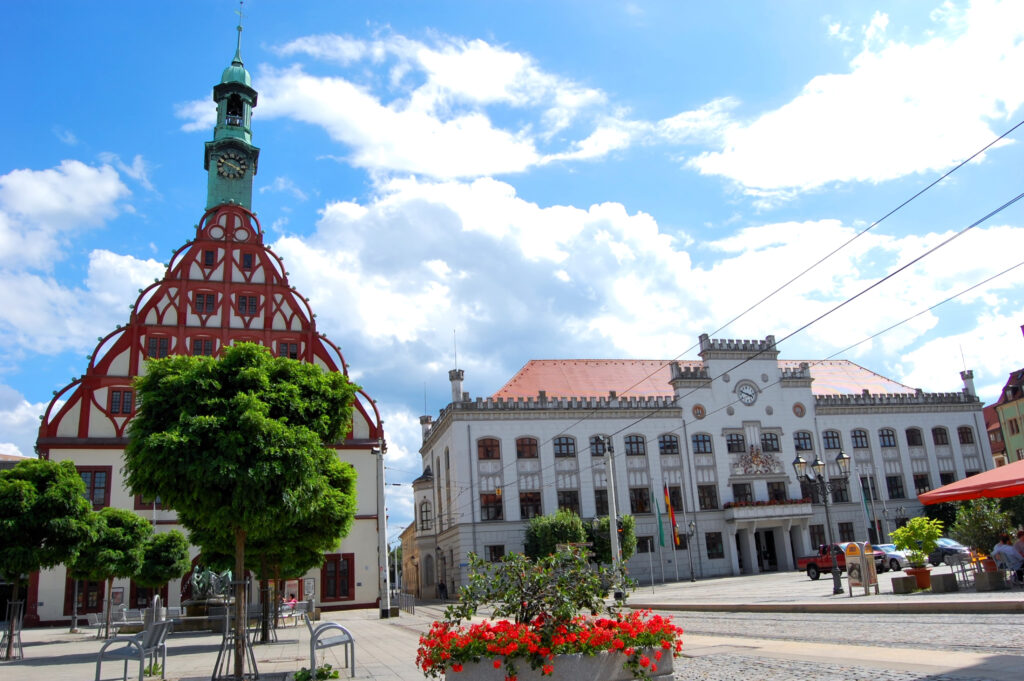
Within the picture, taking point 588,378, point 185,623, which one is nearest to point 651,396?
point 588,378

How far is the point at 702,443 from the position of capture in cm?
5516

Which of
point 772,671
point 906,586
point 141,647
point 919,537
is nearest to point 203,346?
point 141,647

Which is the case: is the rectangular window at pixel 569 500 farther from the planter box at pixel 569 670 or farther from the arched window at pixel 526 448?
the planter box at pixel 569 670

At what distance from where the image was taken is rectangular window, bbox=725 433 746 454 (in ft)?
182

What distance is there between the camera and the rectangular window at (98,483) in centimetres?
3728

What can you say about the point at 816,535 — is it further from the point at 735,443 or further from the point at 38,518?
the point at 38,518

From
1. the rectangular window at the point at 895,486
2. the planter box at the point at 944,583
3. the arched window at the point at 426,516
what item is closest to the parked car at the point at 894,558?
the planter box at the point at 944,583

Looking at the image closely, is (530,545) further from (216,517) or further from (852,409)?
(216,517)

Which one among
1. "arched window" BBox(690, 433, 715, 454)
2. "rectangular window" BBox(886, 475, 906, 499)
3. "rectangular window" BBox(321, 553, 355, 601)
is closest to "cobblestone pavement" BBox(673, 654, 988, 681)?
"rectangular window" BBox(321, 553, 355, 601)

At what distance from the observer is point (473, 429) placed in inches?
2013

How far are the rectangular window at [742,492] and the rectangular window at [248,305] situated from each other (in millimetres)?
35817

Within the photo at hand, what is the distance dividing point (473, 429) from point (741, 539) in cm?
2130

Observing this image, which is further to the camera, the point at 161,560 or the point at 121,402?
the point at 121,402

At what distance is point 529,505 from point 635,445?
9152mm
